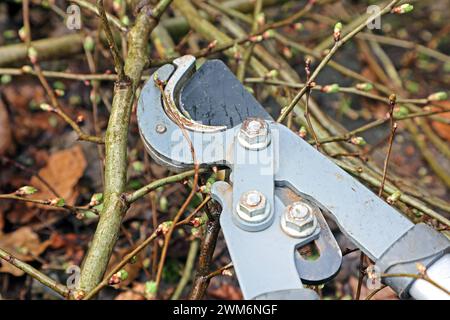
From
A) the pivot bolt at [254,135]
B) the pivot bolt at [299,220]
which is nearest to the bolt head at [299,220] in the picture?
the pivot bolt at [299,220]

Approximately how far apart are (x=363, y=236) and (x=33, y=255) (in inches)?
60.1

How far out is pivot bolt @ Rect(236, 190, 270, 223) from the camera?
170cm

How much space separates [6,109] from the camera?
125 inches

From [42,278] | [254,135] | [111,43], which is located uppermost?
[111,43]

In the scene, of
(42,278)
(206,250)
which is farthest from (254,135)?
(42,278)

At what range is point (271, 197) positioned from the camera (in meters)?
1.76

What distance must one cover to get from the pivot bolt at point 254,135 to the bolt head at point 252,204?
16 centimetres

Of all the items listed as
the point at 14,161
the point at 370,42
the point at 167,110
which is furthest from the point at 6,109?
the point at 370,42

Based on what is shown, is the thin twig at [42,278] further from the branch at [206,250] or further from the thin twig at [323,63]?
the thin twig at [323,63]

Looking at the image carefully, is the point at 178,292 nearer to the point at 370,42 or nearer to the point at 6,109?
the point at 6,109

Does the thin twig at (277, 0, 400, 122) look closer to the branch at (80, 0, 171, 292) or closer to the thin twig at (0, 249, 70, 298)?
the branch at (80, 0, 171, 292)

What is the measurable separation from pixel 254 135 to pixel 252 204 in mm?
218

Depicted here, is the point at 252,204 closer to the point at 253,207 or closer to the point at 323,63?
the point at 253,207

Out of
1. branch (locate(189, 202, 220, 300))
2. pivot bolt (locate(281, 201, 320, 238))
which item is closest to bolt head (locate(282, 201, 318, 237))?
pivot bolt (locate(281, 201, 320, 238))
